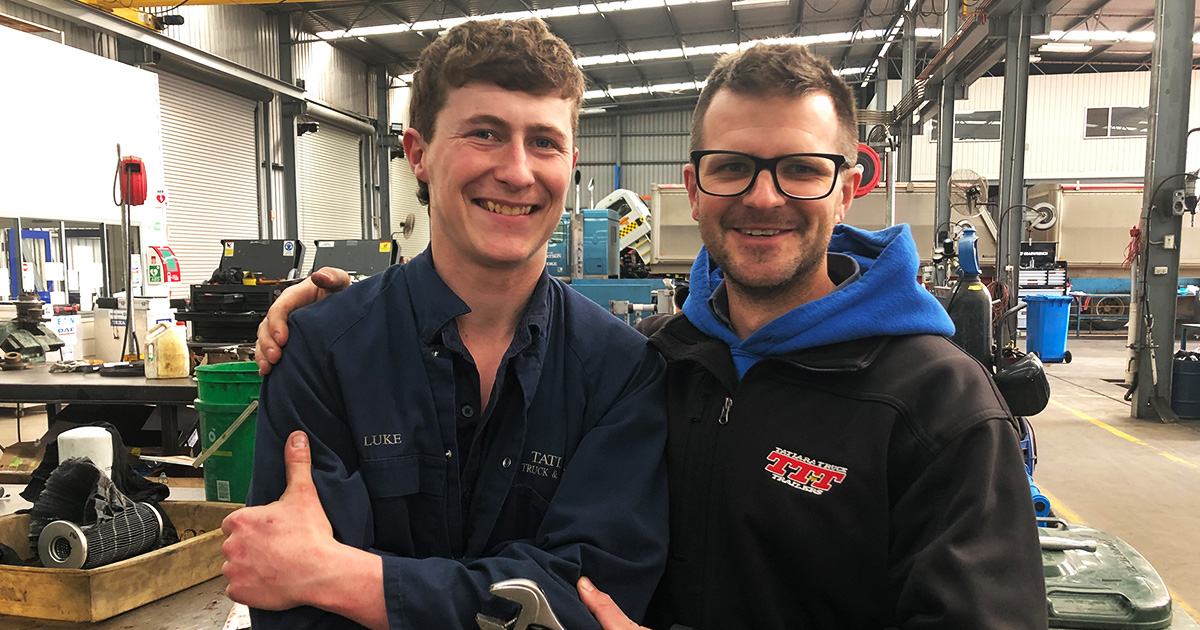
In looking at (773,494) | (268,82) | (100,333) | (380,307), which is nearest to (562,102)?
(380,307)

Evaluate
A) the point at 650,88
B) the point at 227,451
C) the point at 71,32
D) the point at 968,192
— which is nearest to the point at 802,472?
the point at 227,451

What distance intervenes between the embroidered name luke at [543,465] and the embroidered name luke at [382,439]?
217mm

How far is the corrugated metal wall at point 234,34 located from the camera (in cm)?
1030

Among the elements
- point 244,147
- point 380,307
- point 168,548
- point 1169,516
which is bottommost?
point 1169,516

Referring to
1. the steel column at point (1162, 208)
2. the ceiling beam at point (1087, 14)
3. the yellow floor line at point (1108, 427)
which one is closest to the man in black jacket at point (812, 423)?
the yellow floor line at point (1108, 427)

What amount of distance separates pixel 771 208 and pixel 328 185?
13.9 metres

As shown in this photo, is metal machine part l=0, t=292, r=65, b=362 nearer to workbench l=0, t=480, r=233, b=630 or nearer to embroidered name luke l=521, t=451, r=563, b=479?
workbench l=0, t=480, r=233, b=630

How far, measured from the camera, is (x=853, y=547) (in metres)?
1.14

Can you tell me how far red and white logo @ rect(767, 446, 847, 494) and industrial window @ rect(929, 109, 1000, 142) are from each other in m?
16.6

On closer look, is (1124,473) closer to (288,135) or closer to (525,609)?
(525,609)

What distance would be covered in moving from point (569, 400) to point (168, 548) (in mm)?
1119

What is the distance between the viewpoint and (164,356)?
3.02 metres

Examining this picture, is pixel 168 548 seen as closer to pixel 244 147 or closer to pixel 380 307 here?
pixel 380 307

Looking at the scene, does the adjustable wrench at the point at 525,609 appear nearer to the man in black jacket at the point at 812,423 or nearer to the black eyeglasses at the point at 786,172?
the man in black jacket at the point at 812,423
